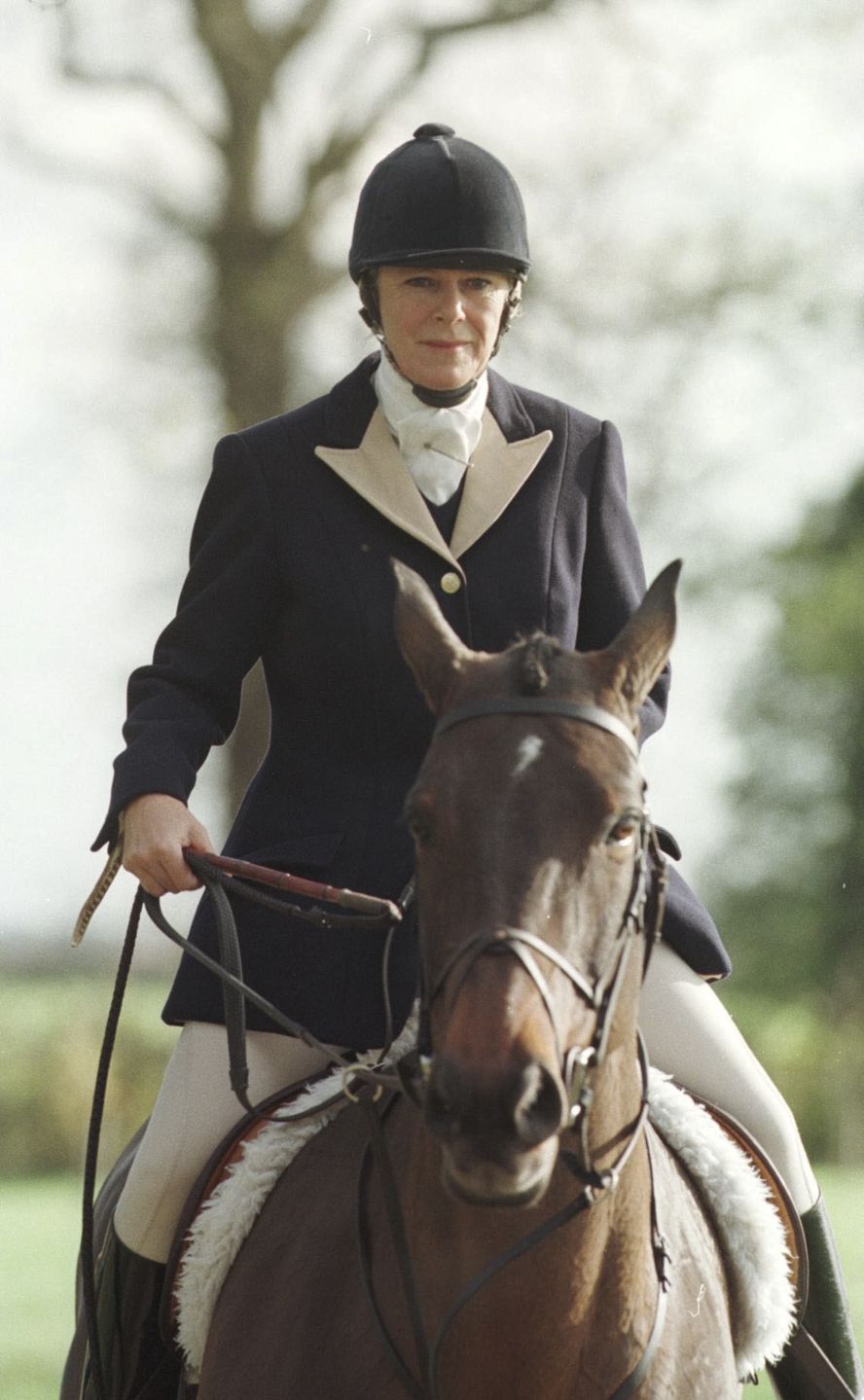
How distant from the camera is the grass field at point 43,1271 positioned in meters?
10.4

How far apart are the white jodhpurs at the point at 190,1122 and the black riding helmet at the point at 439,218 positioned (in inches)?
56.4

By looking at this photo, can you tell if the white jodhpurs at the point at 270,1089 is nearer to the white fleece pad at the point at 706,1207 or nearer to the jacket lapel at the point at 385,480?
the white fleece pad at the point at 706,1207

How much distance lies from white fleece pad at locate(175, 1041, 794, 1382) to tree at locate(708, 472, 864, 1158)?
80.6ft

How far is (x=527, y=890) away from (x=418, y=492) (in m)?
1.50

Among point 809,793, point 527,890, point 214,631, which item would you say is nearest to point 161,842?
point 214,631

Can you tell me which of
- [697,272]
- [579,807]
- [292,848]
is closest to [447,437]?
[292,848]

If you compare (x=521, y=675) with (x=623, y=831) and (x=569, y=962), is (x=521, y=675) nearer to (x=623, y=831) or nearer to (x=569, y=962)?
(x=623, y=831)

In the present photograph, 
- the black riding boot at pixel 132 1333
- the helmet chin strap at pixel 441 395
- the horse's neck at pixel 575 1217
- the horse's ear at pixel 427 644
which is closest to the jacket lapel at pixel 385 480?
the helmet chin strap at pixel 441 395

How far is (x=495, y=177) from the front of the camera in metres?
4.46

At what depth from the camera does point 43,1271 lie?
13.6 m

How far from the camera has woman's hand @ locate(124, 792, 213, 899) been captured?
411 cm

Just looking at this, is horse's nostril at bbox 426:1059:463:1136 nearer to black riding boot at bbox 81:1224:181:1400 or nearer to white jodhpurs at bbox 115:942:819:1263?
white jodhpurs at bbox 115:942:819:1263

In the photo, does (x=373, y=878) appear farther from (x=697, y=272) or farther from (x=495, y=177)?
(x=697, y=272)

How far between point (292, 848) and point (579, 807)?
4.34 feet
